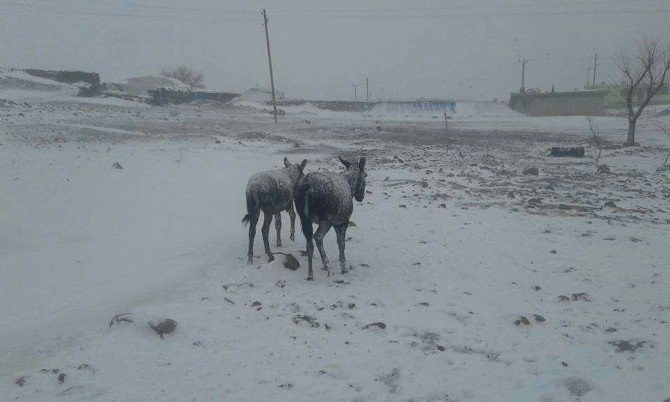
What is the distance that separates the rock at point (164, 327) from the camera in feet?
18.3

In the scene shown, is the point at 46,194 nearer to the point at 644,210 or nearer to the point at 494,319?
the point at 494,319

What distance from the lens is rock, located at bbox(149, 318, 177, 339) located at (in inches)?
220

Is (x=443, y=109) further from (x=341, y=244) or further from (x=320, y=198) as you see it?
(x=320, y=198)

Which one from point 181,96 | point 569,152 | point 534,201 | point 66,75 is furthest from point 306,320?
point 66,75

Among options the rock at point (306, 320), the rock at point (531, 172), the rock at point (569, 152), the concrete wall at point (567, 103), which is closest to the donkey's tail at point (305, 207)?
the rock at point (306, 320)

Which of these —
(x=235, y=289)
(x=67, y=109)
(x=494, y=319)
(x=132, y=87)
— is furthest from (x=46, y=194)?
(x=132, y=87)

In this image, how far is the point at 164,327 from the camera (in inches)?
221

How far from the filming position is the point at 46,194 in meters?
11.4

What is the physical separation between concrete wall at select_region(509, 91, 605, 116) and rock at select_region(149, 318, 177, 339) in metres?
63.4

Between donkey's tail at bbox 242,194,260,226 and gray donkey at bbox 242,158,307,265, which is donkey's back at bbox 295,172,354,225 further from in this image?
donkey's tail at bbox 242,194,260,226

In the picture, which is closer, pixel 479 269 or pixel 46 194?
pixel 479 269

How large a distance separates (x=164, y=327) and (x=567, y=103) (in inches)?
2575

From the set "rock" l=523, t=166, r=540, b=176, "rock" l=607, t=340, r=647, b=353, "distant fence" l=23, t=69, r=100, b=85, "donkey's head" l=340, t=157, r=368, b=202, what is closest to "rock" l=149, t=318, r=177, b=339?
"donkey's head" l=340, t=157, r=368, b=202

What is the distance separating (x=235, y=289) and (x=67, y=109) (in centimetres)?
3005
